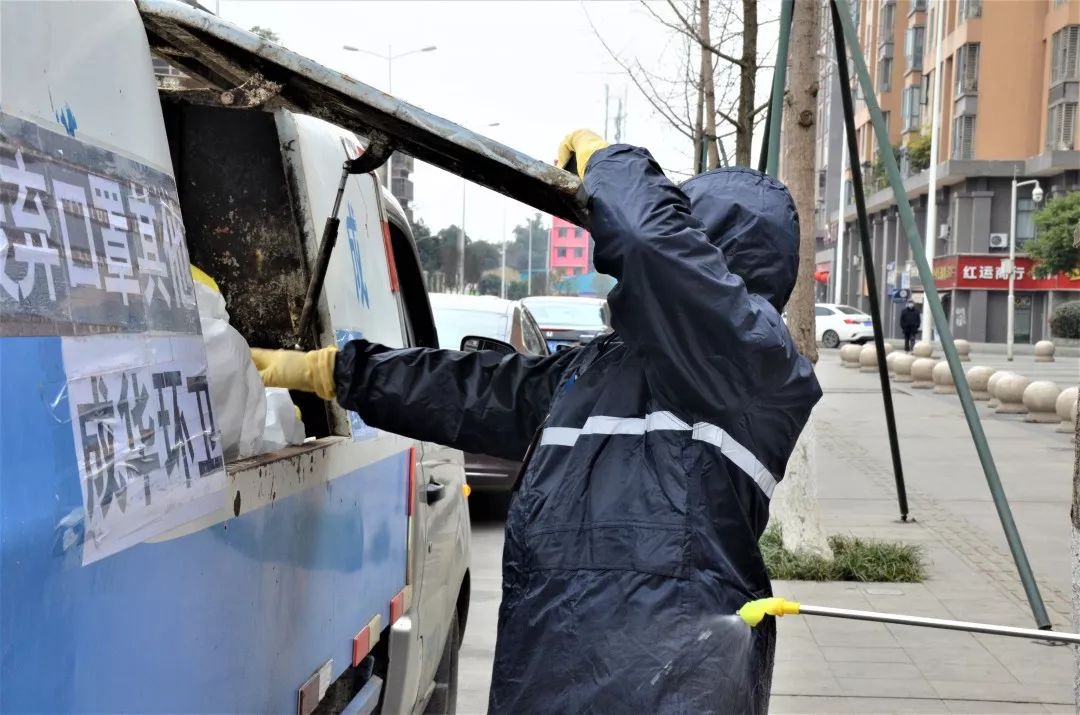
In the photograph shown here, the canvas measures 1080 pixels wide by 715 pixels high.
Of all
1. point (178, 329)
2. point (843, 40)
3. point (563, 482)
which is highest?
point (843, 40)

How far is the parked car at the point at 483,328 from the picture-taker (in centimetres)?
913

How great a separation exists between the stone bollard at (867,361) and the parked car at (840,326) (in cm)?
1157

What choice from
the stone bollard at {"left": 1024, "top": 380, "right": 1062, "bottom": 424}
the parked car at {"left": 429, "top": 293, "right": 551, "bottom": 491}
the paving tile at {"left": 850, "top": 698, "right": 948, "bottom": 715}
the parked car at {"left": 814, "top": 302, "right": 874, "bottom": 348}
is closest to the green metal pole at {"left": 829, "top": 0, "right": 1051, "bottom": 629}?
the paving tile at {"left": 850, "top": 698, "right": 948, "bottom": 715}

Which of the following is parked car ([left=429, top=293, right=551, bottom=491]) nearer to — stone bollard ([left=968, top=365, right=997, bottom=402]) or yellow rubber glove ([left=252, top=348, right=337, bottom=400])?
yellow rubber glove ([left=252, top=348, right=337, bottom=400])

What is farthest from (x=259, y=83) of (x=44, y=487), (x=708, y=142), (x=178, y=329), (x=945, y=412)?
(x=945, y=412)

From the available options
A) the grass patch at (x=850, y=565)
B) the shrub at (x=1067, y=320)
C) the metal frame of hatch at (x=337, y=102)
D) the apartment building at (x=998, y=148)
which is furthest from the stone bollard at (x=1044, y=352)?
the metal frame of hatch at (x=337, y=102)

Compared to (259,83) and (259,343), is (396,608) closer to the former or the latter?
Answer: (259,343)

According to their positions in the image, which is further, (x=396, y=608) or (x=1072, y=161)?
(x=1072, y=161)

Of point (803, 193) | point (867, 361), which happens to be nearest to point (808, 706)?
point (803, 193)

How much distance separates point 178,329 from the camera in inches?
72.9

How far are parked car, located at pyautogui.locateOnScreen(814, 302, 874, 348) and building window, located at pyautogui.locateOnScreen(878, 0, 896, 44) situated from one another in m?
24.9

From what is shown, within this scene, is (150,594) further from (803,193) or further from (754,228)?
(803,193)

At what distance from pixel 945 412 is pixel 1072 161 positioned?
28.5 m

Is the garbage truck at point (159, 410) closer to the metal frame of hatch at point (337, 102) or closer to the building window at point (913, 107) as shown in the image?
the metal frame of hatch at point (337, 102)
